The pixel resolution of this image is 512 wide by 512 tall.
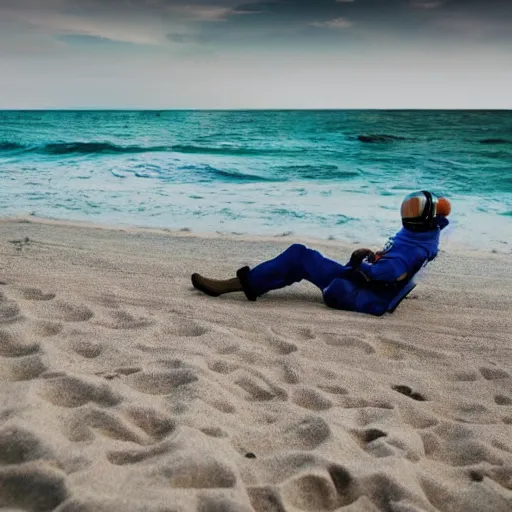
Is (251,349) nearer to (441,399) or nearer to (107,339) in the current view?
(107,339)

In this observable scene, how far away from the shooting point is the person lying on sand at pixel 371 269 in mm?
4359

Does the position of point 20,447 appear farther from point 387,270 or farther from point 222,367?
point 387,270

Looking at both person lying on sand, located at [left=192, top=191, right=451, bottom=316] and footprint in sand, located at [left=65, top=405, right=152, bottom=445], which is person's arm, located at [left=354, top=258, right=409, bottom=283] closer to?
person lying on sand, located at [left=192, top=191, right=451, bottom=316]

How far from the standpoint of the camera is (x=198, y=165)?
757 inches

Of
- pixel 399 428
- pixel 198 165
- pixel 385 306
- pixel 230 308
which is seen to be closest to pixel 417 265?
pixel 385 306

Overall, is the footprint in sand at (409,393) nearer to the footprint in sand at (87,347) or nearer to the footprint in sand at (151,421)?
the footprint in sand at (151,421)

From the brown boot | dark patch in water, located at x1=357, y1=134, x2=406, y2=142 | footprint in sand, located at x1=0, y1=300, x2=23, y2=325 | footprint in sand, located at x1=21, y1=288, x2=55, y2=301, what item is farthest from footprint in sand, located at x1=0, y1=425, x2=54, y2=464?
dark patch in water, located at x1=357, y1=134, x2=406, y2=142

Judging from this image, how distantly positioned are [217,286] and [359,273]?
1.04m

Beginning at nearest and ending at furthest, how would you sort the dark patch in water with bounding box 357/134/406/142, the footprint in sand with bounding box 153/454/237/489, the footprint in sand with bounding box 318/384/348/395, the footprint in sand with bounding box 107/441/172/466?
the footprint in sand with bounding box 153/454/237/489 < the footprint in sand with bounding box 107/441/172/466 < the footprint in sand with bounding box 318/384/348/395 < the dark patch in water with bounding box 357/134/406/142

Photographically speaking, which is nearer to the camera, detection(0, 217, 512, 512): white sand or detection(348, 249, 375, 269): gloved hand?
detection(0, 217, 512, 512): white sand

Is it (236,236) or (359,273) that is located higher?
(359,273)

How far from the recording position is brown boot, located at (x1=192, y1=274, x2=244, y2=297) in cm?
465

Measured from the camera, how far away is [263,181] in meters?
16.0

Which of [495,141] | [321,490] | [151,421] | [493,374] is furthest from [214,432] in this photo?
[495,141]
